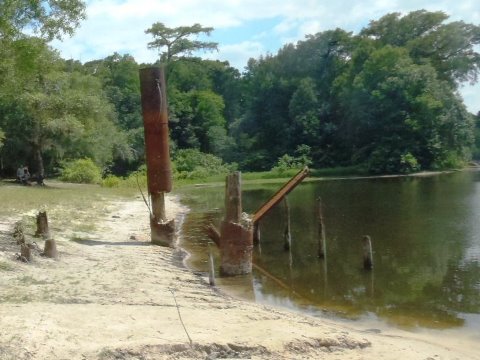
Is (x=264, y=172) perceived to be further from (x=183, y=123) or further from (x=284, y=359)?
(x=284, y=359)

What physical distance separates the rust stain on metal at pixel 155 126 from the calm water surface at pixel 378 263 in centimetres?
296

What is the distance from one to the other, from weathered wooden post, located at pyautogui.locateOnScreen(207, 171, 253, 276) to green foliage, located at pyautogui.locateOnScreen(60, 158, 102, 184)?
39040 millimetres

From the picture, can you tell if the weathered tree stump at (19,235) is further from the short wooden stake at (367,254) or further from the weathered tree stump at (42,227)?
the short wooden stake at (367,254)

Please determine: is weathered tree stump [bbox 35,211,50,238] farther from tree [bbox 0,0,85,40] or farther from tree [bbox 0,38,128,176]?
tree [bbox 0,38,128,176]

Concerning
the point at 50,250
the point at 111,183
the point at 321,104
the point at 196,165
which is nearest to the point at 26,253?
the point at 50,250

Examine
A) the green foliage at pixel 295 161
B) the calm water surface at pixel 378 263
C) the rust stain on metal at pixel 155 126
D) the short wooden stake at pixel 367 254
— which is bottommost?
the calm water surface at pixel 378 263

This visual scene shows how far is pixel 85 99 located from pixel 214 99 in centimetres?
5467

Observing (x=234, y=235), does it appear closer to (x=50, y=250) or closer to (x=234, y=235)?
(x=234, y=235)

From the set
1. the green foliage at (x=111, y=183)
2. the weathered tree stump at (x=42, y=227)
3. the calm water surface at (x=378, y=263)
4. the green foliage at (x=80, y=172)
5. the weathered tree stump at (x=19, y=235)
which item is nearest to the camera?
the calm water surface at (x=378, y=263)

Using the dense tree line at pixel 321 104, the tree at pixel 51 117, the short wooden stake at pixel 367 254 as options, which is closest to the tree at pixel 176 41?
the dense tree line at pixel 321 104

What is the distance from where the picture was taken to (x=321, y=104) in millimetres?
88750

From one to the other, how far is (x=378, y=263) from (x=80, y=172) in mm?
39219

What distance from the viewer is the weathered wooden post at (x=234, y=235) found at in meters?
18.0

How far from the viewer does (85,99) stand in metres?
45.1
